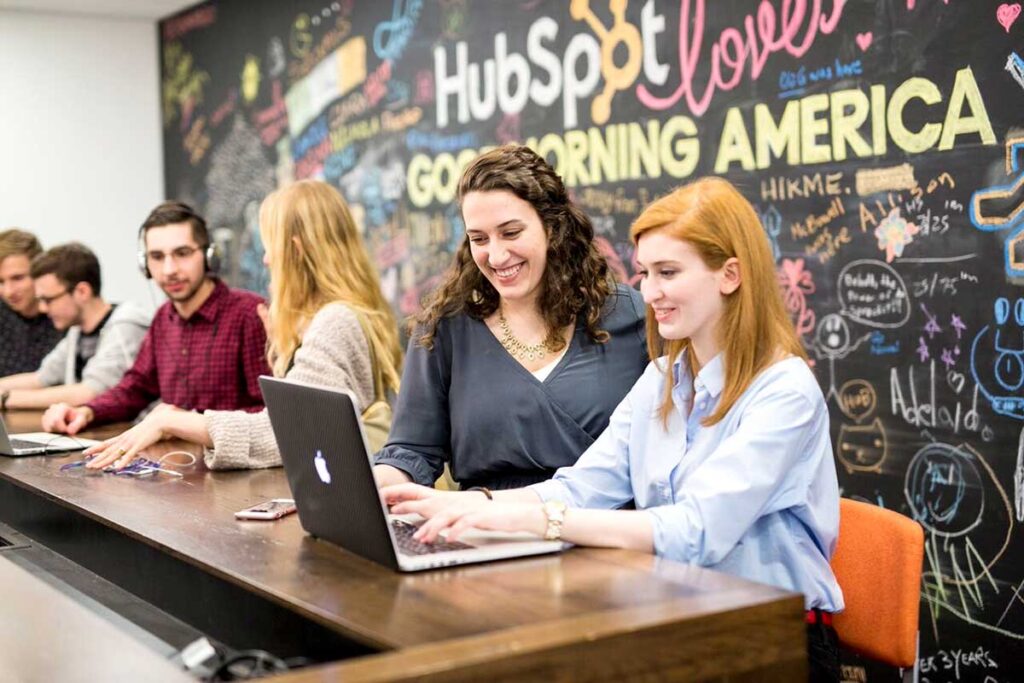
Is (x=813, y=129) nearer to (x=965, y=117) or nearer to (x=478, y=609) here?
(x=965, y=117)

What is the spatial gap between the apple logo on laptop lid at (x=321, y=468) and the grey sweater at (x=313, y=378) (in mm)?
992

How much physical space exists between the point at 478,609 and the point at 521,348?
3.53 ft

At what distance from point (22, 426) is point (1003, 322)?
2.88 m

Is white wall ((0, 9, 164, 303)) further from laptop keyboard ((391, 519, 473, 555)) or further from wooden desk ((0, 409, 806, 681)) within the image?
laptop keyboard ((391, 519, 473, 555))

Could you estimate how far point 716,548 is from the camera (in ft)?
6.28

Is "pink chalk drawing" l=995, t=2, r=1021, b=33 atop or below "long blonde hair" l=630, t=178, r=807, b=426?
atop

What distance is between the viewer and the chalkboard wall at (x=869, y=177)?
3217mm

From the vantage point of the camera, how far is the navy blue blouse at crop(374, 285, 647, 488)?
2.54m

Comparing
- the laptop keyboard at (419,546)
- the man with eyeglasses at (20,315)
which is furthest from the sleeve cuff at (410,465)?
the man with eyeglasses at (20,315)

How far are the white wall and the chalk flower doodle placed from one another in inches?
210

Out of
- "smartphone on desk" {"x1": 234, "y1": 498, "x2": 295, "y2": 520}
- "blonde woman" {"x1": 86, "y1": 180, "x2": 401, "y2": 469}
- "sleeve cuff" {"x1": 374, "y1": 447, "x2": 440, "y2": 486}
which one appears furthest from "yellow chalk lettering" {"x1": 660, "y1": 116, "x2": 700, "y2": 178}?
"smartphone on desk" {"x1": 234, "y1": 498, "x2": 295, "y2": 520}

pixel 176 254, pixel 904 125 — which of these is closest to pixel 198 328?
pixel 176 254

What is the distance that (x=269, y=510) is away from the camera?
2.29 m

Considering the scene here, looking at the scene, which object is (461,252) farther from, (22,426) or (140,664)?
(22,426)
